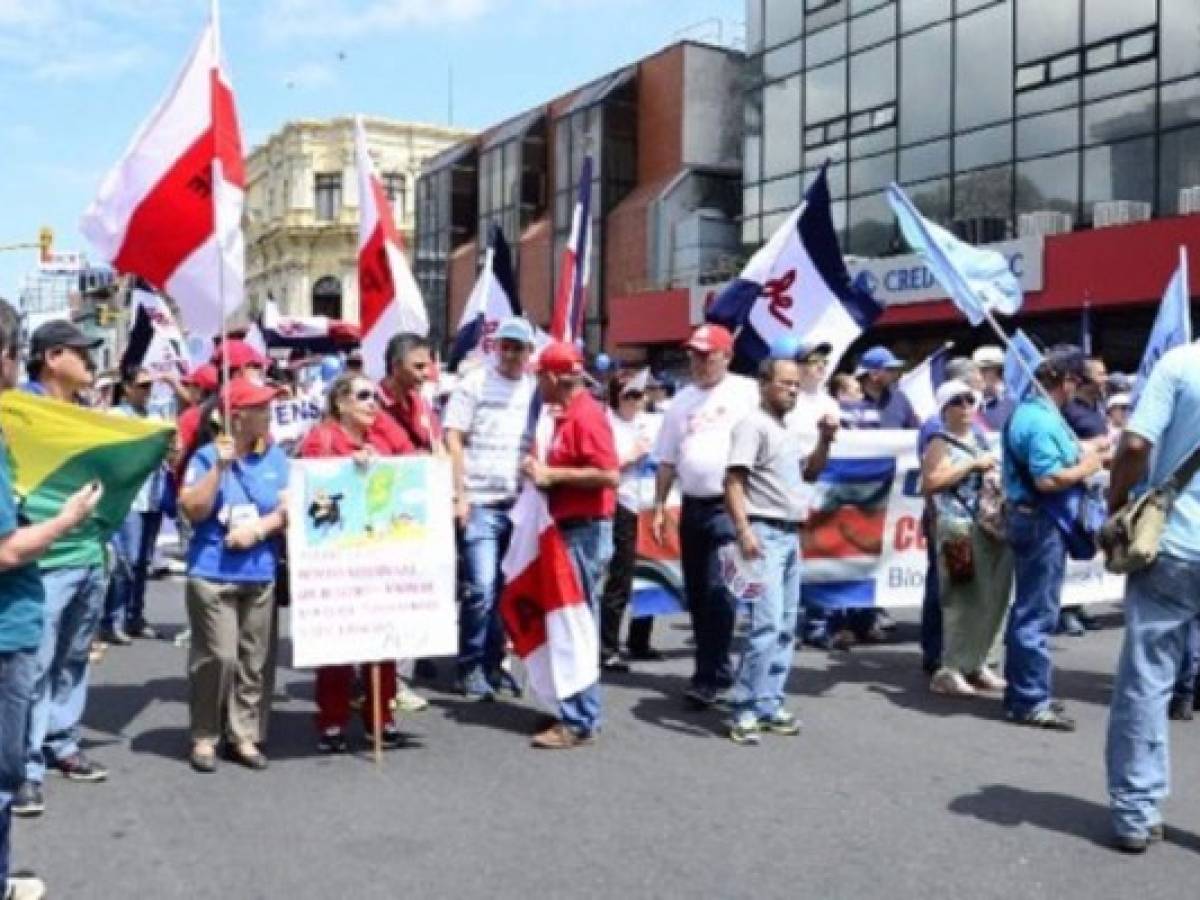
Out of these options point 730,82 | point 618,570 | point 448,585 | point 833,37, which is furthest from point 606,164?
point 448,585

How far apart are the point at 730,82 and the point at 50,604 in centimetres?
3412

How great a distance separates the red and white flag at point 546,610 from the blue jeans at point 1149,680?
2.46 meters

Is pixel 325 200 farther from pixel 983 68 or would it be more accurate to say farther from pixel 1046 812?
pixel 1046 812

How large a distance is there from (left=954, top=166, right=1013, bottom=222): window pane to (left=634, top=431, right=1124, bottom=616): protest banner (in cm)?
1775

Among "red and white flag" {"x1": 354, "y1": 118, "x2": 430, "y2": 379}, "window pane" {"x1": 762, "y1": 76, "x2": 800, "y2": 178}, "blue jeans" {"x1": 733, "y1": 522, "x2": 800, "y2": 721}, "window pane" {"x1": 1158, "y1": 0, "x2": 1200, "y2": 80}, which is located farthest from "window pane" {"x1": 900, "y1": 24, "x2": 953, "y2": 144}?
"blue jeans" {"x1": 733, "y1": 522, "x2": 800, "y2": 721}

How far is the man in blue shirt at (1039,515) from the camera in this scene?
6688 millimetres

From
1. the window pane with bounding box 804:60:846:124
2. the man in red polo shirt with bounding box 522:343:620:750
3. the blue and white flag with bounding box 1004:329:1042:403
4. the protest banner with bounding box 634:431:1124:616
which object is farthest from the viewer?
the window pane with bounding box 804:60:846:124

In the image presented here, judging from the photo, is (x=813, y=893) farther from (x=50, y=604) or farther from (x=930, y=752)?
(x=50, y=604)

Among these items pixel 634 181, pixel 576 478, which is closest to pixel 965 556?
pixel 576 478

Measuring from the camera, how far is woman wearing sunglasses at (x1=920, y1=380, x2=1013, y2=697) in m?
7.63

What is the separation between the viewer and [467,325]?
11773mm

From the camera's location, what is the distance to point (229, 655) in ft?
19.5

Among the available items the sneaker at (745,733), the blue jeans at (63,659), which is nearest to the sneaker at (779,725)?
the sneaker at (745,733)

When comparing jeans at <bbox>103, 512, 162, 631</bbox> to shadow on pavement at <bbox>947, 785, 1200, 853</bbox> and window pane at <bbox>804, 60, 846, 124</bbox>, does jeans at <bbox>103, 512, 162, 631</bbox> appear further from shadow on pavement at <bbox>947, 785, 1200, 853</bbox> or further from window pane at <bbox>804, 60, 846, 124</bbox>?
window pane at <bbox>804, 60, 846, 124</bbox>
